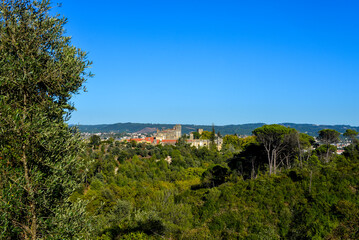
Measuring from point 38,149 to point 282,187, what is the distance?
23.0 metres

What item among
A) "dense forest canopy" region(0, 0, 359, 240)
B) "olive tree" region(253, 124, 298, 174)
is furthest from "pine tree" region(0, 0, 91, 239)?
"olive tree" region(253, 124, 298, 174)

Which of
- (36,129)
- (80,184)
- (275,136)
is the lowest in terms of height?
(80,184)

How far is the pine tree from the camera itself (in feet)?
19.7

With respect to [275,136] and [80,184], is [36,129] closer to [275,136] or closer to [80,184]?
[80,184]

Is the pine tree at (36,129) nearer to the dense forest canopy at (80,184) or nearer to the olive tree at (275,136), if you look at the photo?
the dense forest canopy at (80,184)

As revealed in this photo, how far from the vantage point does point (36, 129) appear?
613cm

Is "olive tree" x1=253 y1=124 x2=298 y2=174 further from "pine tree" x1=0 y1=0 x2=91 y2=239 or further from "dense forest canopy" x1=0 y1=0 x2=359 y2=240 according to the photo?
"pine tree" x1=0 y1=0 x2=91 y2=239

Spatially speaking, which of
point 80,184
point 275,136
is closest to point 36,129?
point 80,184

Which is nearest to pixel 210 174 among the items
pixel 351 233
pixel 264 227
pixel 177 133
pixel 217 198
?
pixel 217 198

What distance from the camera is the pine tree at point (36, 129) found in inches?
237

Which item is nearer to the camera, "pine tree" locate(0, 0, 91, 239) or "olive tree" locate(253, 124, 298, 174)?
"pine tree" locate(0, 0, 91, 239)

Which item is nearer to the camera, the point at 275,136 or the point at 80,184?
the point at 80,184

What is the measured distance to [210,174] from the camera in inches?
1582

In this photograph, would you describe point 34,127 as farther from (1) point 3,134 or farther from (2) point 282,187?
(2) point 282,187
